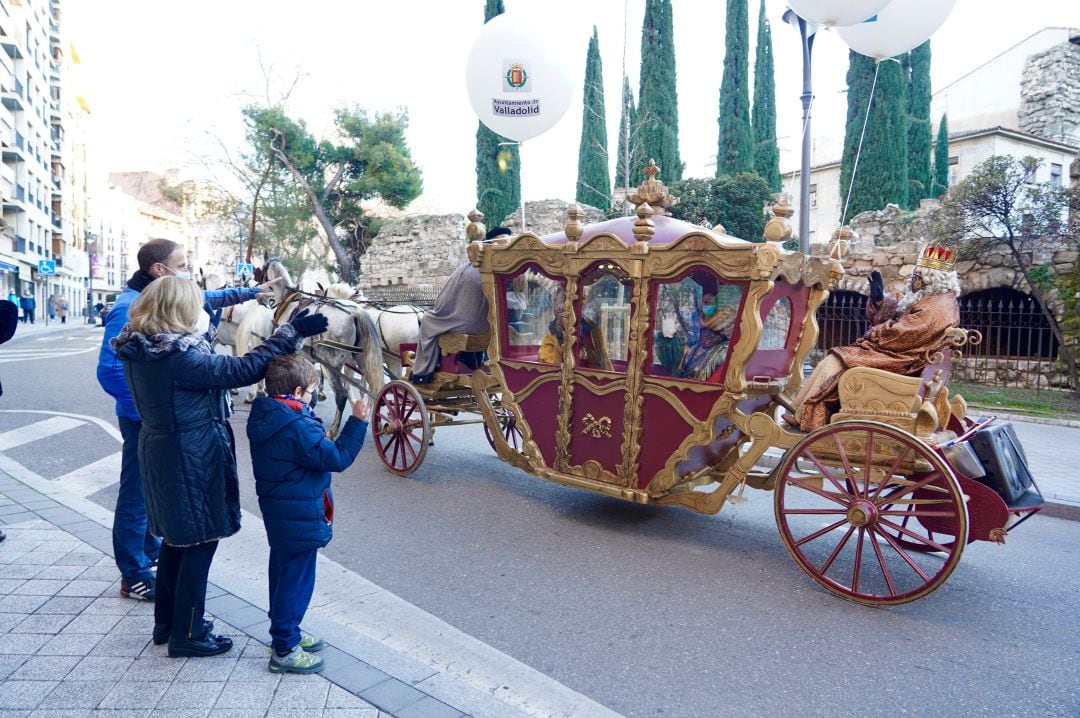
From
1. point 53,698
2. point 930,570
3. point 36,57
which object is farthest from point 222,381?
point 36,57

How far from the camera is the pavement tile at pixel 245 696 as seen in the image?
2.82m

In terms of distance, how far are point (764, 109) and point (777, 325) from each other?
2728 cm

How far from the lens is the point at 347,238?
30.8 meters

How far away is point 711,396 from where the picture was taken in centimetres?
482

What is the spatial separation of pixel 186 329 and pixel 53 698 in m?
1.54

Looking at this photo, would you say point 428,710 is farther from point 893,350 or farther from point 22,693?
point 893,350

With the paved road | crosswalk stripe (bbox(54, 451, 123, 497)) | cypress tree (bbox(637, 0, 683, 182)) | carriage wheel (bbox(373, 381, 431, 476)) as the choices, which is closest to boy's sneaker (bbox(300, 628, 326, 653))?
the paved road

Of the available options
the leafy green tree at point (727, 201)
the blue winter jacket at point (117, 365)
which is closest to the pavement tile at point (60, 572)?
the blue winter jacket at point (117, 365)

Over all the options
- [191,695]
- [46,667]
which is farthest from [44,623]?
[191,695]

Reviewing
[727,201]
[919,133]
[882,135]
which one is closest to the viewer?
[727,201]

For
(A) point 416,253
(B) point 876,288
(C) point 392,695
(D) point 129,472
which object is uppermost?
(A) point 416,253

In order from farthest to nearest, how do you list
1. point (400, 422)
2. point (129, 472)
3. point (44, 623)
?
point (400, 422) → point (129, 472) → point (44, 623)

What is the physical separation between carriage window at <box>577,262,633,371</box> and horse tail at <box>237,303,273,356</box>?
5.75 meters

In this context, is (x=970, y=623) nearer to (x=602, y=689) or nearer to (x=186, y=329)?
(x=602, y=689)
